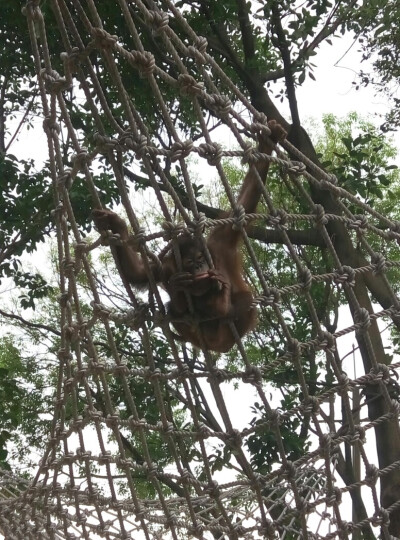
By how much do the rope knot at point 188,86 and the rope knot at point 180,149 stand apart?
0.12 m

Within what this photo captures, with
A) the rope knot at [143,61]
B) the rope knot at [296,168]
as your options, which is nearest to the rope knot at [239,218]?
the rope knot at [296,168]

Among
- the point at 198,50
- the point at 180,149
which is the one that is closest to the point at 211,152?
the point at 180,149

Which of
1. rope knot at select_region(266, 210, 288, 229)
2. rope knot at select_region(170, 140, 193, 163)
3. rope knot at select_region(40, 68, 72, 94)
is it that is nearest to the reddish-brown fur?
rope knot at select_region(266, 210, 288, 229)

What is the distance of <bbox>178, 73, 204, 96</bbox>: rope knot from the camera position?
157 centimetres

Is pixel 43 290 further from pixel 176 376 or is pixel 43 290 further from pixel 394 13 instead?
pixel 176 376

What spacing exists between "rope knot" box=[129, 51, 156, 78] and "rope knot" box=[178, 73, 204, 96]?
71mm

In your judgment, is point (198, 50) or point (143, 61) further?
point (198, 50)

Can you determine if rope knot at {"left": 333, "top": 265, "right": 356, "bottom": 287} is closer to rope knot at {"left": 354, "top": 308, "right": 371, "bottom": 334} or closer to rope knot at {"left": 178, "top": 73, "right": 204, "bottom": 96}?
rope knot at {"left": 354, "top": 308, "right": 371, "bottom": 334}

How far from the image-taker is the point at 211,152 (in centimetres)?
161

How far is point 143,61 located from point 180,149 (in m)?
0.19

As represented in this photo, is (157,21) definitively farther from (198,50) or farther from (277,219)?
(277,219)

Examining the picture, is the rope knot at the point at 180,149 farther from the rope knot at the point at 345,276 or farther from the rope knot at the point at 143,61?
the rope knot at the point at 345,276

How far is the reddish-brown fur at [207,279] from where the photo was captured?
74.9 inches

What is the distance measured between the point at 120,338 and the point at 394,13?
249 centimetres
